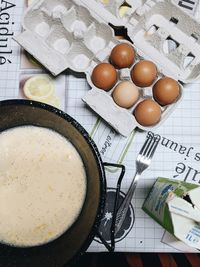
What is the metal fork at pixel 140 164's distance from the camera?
963mm

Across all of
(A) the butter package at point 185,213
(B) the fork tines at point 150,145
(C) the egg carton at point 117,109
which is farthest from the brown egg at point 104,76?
(A) the butter package at point 185,213

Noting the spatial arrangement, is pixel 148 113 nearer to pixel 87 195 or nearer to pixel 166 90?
pixel 166 90

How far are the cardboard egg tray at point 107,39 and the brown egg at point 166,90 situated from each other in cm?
2

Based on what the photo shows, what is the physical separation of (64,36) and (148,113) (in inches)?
11.0

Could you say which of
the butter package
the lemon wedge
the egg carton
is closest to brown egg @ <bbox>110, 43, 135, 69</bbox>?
the egg carton

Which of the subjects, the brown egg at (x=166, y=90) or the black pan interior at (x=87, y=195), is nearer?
the black pan interior at (x=87, y=195)

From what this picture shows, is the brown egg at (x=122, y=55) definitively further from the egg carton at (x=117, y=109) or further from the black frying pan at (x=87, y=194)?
the black frying pan at (x=87, y=194)

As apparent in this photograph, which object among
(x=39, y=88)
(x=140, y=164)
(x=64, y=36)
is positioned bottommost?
(x=140, y=164)

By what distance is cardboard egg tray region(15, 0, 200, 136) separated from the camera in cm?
98

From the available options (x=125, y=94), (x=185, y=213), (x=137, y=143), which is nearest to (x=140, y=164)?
(x=137, y=143)

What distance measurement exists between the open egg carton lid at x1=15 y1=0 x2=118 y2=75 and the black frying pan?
0.56 ft

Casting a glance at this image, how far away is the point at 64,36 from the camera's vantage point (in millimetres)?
1042

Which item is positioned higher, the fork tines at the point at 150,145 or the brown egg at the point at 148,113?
the brown egg at the point at 148,113

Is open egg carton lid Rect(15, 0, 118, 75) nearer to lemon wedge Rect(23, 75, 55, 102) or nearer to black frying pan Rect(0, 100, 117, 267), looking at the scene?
lemon wedge Rect(23, 75, 55, 102)
